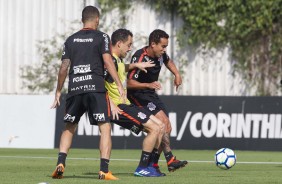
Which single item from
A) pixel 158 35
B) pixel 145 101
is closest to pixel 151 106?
pixel 145 101

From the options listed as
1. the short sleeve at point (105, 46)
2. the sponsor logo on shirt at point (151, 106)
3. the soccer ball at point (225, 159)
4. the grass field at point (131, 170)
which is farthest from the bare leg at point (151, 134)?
the sponsor logo on shirt at point (151, 106)

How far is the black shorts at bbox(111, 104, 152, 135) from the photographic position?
38.2ft

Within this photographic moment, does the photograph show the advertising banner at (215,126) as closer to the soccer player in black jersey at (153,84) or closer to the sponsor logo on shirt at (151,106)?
the soccer player in black jersey at (153,84)

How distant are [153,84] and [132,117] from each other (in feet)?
4.63

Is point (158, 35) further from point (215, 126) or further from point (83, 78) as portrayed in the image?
point (215, 126)

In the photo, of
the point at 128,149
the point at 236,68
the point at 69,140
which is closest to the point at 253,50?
the point at 236,68

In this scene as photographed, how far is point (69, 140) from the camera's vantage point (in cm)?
1139

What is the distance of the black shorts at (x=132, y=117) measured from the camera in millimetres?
11656

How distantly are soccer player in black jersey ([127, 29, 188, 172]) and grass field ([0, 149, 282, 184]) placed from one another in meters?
0.33

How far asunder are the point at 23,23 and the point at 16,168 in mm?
14254

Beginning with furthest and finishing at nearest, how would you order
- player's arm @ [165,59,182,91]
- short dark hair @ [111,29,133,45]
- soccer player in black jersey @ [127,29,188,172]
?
player's arm @ [165,59,182,91] → soccer player in black jersey @ [127,29,188,172] → short dark hair @ [111,29,133,45]

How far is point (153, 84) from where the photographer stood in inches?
511

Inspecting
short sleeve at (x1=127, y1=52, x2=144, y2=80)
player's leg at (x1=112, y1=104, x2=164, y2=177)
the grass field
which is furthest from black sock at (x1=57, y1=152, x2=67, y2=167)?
short sleeve at (x1=127, y1=52, x2=144, y2=80)

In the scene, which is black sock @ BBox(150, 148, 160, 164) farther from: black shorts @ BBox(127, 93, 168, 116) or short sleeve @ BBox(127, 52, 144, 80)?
short sleeve @ BBox(127, 52, 144, 80)
